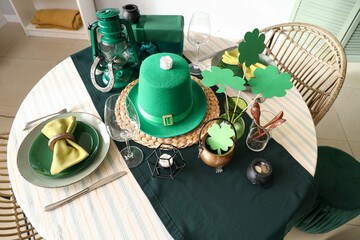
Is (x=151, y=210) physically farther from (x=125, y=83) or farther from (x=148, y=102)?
(x=125, y=83)

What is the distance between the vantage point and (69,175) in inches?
33.3

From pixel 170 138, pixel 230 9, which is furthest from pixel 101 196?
pixel 230 9

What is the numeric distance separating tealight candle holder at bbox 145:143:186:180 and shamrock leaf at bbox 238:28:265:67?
1.38 ft

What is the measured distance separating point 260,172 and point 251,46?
445 mm

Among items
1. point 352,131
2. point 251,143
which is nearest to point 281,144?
point 251,143

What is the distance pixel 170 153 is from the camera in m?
0.93

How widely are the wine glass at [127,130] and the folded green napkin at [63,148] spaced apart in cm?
13

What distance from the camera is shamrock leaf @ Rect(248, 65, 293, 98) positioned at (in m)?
0.80

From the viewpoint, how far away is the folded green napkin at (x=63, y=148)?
821 mm

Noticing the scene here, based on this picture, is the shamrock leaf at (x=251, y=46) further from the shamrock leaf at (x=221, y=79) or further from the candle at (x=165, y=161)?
the candle at (x=165, y=161)

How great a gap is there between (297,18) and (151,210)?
8.10 feet

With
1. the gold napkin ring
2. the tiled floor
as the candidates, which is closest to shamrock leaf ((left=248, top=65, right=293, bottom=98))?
the gold napkin ring

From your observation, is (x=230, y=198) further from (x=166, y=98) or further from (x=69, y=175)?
(x=69, y=175)

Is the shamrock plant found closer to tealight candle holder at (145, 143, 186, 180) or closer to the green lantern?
tealight candle holder at (145, 143, 186, 180)
